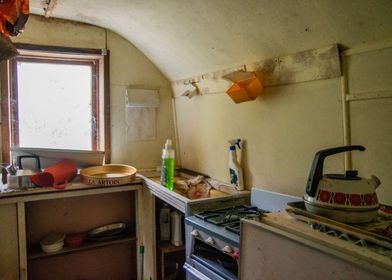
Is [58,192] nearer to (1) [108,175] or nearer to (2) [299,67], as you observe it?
(1) [108,175]

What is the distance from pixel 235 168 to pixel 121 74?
Result: 129 centimetres

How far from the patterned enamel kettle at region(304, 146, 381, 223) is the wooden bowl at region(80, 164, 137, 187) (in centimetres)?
152

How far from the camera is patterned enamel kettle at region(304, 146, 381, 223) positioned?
0.93 metres

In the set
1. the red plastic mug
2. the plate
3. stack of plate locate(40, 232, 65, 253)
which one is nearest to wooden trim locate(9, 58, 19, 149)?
the red plastic mug

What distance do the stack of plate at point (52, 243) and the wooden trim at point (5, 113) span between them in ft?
2.03

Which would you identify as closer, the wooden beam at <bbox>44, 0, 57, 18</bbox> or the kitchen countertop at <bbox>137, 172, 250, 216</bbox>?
the kitchen countertop at <bbox>137, 172, 250, 216</bbox>

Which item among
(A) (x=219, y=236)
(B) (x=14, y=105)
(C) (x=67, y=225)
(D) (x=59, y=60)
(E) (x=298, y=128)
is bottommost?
(C) (x=67, y=225)

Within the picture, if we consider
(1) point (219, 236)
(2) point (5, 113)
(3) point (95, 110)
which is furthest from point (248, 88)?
(2) point (5, 113)

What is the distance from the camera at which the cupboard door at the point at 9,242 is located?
6.38 feet

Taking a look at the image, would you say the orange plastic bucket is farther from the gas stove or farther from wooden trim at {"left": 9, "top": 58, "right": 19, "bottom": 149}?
wooden trim at {"left": 9, "top": 58, "right": 19, "bottom": 149}

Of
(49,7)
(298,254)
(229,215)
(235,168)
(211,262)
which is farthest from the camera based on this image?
(49,7)

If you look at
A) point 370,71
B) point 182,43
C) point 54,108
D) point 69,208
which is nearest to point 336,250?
point 370,71

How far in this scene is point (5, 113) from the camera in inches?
90.0

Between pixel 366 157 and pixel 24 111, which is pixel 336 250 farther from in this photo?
pixel 24 111
